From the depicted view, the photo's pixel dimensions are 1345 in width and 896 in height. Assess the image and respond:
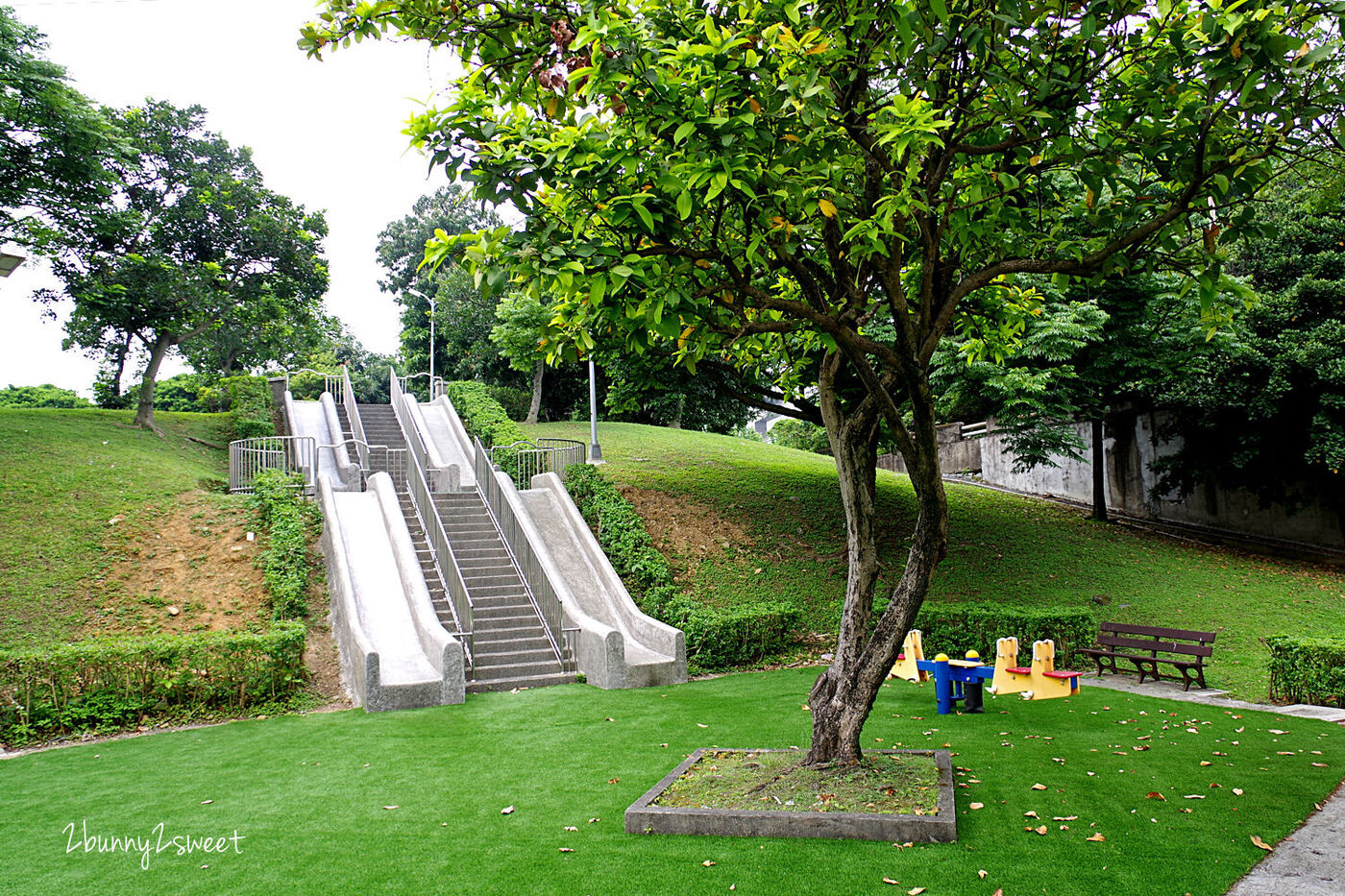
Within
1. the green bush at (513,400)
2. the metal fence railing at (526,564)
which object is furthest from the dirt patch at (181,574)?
the green bush at (513,400)

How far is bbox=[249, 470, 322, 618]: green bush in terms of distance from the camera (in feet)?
41.4

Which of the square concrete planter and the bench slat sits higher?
the bench slat

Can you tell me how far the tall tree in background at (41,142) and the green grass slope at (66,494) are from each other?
4.46 m

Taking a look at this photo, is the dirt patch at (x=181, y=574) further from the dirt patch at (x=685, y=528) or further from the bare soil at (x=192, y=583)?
the dirt patch at (x=685, y=528)

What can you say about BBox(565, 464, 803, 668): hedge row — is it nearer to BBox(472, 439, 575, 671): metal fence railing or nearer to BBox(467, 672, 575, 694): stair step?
BBox(472, 439, 575, 671): metal fence railing

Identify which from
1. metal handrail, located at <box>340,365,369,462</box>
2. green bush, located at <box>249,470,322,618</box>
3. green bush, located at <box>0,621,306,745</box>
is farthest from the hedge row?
metal handrail, located at <box>340,365,369,462</box>

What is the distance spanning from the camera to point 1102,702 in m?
9.70

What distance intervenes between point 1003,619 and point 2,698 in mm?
12783

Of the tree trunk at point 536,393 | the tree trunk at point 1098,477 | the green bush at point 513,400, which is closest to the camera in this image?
the tree trunk at point 1098,477

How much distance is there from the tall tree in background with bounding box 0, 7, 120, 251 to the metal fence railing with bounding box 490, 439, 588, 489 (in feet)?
35.8

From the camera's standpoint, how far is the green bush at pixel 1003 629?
1203 centimetres

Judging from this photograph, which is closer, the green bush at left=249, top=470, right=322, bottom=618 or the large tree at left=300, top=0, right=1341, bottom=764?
the large tree at left=300, top=0, right=1341, bottom=764

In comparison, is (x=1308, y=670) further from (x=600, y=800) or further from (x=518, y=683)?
(x=518, y=683)

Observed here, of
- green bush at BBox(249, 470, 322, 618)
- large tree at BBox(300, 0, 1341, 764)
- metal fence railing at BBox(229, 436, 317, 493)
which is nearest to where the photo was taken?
large tree at BBox(300, 0, 1341, 764)
